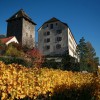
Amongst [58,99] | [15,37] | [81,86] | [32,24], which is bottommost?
[58,99]

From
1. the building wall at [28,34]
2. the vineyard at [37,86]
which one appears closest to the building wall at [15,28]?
the building wall at [28,34]

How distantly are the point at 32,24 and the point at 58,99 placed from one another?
1983 inches

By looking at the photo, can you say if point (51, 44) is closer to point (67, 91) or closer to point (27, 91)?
point (67, 91)

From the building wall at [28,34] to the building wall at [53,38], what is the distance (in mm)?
3021

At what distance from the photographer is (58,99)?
11.8 meters

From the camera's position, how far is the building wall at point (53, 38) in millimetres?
57562

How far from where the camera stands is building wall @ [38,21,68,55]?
57.6 m

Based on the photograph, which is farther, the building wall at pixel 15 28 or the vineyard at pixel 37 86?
the building wall at pixel 15 28

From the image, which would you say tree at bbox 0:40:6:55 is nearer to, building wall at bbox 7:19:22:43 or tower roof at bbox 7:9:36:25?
building wall at bbox 7:19:22:43

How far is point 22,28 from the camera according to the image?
54531 mm

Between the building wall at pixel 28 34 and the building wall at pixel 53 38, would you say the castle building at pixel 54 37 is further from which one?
the building wall at pixel 28 34

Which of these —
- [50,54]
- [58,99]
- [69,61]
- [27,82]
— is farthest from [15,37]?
[27,82]

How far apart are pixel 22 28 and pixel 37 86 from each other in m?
47.2

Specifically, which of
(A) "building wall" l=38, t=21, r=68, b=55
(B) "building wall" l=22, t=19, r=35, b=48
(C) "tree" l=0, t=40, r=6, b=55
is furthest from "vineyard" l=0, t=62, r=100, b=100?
(A) "building wall" l=38, t=21, r=68, b=55
